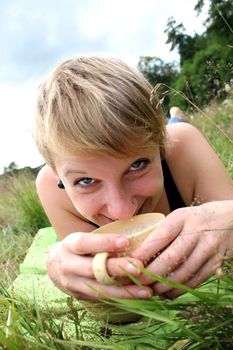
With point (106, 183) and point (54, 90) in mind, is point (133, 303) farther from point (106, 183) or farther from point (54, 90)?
point (54, 90)

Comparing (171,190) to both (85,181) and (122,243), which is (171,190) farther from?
(122,243)

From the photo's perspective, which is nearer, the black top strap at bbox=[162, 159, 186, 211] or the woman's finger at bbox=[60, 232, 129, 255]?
the woman's finger at bbox=[60, 232, 129, 255]

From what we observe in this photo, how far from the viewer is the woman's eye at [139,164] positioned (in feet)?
6.36

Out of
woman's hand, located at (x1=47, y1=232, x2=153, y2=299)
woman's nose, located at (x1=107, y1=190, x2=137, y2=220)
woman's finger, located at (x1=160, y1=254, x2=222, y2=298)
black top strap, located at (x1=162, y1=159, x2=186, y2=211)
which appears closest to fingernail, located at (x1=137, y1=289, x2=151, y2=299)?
woman's hand, located at (x1=47, y1=232, x2=153, y2=299)

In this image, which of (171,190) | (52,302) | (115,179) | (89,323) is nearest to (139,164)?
(115,179)

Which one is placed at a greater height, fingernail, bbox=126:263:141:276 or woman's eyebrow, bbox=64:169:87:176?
woman's eyebrow, bbox=64:169:87:176

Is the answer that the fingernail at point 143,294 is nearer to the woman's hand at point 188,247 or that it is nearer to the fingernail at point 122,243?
the woman's hand at point 188,247

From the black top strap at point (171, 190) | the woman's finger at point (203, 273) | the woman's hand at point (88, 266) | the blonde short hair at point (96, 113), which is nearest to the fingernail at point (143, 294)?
the woman's hand at point (88, 266)

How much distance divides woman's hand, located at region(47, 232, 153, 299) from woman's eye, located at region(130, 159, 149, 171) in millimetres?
496

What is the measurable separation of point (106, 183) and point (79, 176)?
0.43 feet

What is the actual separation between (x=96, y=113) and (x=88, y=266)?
0.69 meters

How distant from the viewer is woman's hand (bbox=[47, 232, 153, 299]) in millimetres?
1298

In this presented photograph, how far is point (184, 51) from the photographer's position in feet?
80.4

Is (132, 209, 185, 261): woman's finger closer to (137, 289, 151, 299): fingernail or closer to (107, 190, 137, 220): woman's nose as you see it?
(137, 289, 151, 299): fingernail
